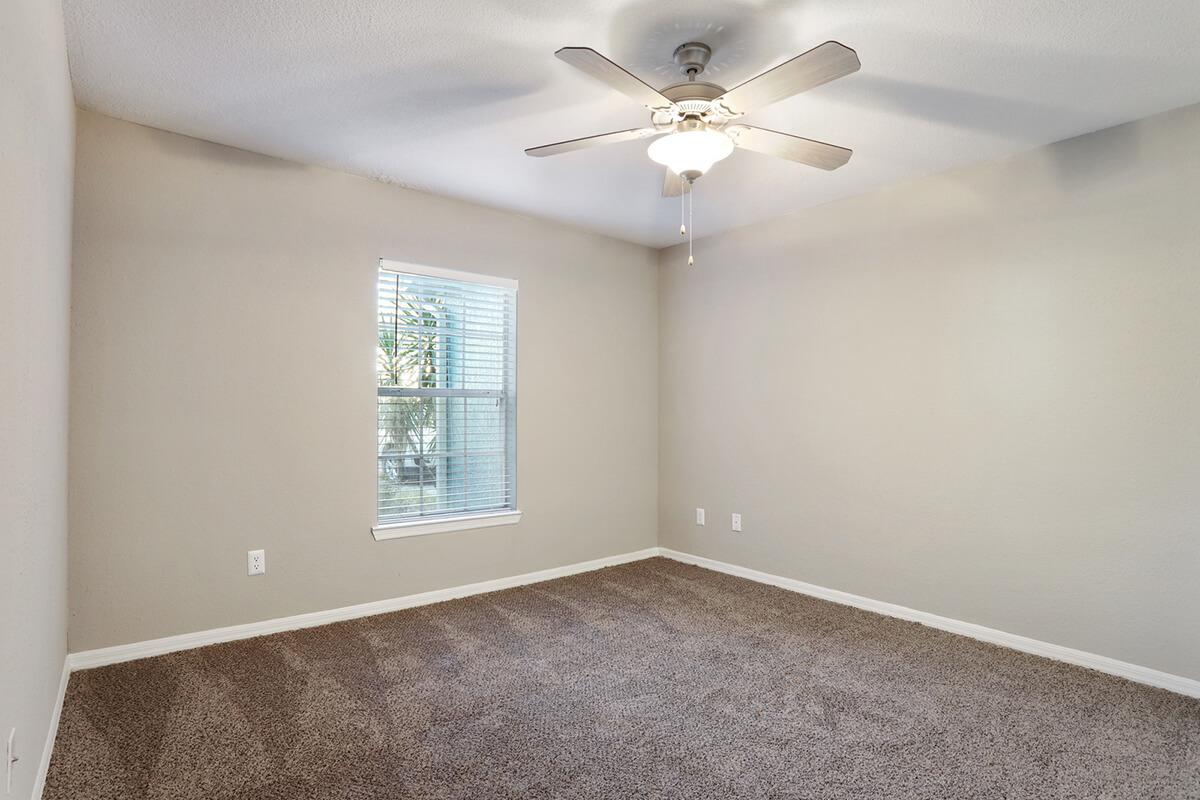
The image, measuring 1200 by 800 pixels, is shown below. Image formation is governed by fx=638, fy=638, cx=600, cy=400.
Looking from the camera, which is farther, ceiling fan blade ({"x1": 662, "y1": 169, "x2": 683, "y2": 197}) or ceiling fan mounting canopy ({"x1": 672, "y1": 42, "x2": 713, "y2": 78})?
ceiling fan blade ({"x1": 662, "y1": 169, "x2": 683, "y2": 197})

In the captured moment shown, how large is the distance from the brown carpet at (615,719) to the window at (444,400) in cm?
72

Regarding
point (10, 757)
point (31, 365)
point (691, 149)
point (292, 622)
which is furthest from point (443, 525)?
point (691, 149)

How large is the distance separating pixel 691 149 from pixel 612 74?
1.46ft

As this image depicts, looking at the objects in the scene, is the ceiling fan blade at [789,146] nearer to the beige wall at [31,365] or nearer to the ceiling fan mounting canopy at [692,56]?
the ceiling fan mounting canopy at [692,56]

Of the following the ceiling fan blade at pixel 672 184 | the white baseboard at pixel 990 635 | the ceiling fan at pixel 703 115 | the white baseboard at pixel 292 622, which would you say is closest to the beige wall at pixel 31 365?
the white baseboard at pixel 292 622

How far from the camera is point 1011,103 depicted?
8.32 ft

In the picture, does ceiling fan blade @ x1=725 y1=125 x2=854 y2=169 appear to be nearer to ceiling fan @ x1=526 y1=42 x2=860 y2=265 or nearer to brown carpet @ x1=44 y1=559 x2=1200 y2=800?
ceiling fan @ x1=526 y1=42 x2=860 y2=265

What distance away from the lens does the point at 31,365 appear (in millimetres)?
1677

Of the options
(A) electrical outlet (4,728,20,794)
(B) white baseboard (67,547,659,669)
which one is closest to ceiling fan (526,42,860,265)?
(A) electrical outlet (4,728,20,794)

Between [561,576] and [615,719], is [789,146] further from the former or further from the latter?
[561,576]

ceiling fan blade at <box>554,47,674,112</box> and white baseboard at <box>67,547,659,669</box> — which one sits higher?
ceiling fan blade at <box>554,47,674,112</box>

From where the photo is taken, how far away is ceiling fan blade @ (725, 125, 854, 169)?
2.29 m

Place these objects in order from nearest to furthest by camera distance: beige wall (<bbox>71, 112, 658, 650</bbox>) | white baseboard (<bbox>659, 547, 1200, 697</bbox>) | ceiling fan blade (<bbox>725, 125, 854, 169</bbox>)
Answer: ceiling fan blade (<bbox>725, 125, 854, 169</bbox>), white baseboard (<bbox>659, 547, 1200, 697</bbox>), beige wall (<bbox>71, 112, 658, 650</bbox>)

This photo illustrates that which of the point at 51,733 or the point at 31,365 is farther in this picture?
the point at 51,733
